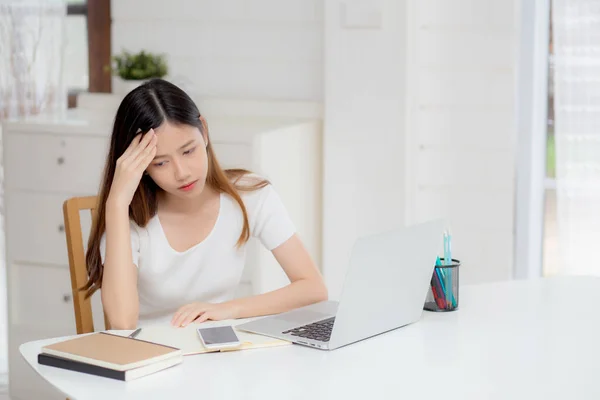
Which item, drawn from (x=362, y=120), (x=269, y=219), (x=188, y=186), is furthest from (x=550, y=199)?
(x=188, y=186)

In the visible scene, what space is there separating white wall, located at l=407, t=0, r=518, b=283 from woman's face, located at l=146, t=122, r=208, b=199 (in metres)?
1.33

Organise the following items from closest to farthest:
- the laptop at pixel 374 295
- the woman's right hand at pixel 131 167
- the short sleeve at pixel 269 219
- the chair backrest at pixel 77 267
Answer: the laptop at pixel 374 295 < the woman's right hand at pixel 131 167 < the chair backrest at pixel 77 267 < the short sleeve at pixel 269 219

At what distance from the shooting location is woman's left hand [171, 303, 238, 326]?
1.86m

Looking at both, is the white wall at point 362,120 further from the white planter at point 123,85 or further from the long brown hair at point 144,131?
the long brown hair at point 144,131

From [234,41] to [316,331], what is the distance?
1995 millimetres

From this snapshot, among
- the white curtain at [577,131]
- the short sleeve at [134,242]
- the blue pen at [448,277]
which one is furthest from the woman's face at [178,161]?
the white curtain at [577,131]

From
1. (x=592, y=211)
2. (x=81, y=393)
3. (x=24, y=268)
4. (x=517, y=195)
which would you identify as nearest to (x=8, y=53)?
(x=24, y=268)

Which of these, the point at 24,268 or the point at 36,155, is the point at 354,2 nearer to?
the point at 36,155

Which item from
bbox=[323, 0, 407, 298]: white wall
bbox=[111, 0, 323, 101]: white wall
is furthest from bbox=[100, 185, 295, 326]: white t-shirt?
bbox=[111, 0, 323, 101]: white wall

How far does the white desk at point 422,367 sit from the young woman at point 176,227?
32 centimetres

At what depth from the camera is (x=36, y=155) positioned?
326cm

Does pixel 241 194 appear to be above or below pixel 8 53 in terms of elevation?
below

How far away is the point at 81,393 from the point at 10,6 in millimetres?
2567

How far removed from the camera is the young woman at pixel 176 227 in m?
2.03
